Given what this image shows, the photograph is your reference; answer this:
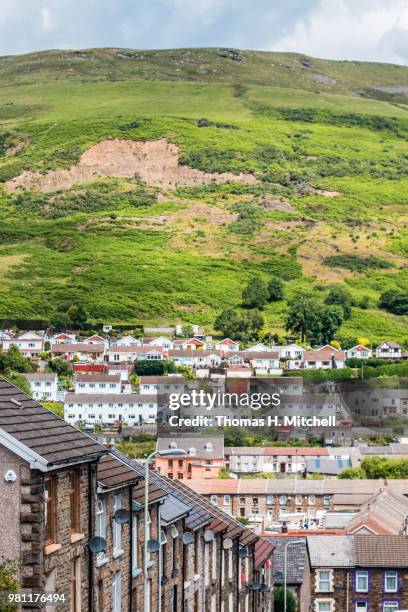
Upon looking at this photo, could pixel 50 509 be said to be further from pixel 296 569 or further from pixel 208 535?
pixel 296 569

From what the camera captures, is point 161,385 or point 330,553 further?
point 161,385

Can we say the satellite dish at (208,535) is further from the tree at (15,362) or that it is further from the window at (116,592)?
the tree at (15,362)

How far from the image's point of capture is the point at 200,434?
15512cm

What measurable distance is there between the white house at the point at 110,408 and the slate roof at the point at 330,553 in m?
113

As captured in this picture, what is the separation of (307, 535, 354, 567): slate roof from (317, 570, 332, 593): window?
1.95 feet

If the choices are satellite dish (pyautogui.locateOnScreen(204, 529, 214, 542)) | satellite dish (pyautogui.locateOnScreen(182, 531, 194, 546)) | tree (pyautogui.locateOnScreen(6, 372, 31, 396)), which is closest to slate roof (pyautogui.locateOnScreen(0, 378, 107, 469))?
satellite dish (pyautogui.locateOnScreen(182, 531, 194, 546))

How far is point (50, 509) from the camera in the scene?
23375mm

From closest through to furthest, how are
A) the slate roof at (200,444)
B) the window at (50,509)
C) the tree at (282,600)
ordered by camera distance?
1. the window at (50,509)
2. the tree at (282,600)
3. the slate roof at (200,444)

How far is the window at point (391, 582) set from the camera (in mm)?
58719

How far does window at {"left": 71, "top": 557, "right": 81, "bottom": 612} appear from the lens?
24438 mm

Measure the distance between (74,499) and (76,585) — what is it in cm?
152

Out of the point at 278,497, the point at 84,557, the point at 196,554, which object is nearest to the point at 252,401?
the point at 278,497

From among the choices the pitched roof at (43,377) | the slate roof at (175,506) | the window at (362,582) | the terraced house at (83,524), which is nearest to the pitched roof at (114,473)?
the terraced house at (83,524)

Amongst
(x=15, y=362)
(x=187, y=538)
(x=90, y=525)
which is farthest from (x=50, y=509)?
(x=15, y=362)
